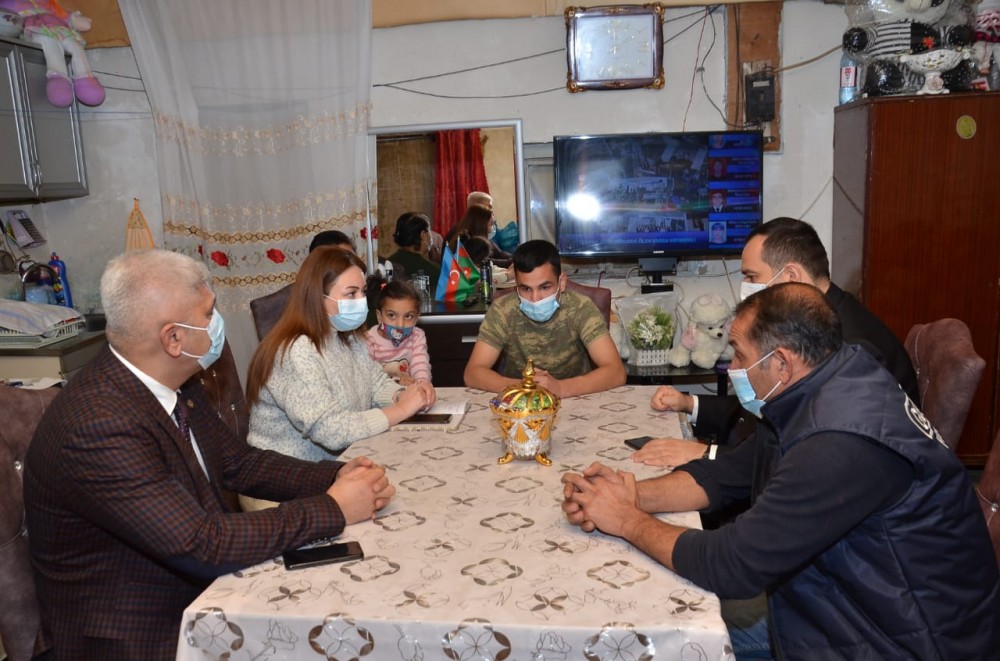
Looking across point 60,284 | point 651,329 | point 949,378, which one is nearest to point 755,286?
point 949,378

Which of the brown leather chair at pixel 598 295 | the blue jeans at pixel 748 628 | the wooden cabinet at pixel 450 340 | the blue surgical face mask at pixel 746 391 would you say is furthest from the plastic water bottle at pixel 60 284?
the blue surgical face mask at pixel 746 391

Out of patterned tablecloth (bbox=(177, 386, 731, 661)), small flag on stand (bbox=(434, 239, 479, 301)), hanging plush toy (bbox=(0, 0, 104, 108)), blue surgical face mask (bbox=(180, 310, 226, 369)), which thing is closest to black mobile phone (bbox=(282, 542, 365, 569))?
patterned tablecloth (bbox=(177, 386, 731, 661))

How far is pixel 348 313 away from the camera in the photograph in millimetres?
2490

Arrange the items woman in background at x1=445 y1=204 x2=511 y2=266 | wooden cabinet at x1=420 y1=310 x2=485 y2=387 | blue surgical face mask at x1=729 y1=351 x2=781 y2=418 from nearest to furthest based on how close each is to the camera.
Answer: blue surgical face mask at x1=729 y1=351 x2=781 y2=418 < wooden cabinet at x1=420 y1=310 x2=485 y2=387 < woman in background at x1=445 y1=204 x2=511 y2=266

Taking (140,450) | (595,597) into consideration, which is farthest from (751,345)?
(140,450)

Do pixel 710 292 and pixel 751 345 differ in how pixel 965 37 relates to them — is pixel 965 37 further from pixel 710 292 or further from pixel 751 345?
pixel 751 345

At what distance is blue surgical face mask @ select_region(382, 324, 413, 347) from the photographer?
3244mm

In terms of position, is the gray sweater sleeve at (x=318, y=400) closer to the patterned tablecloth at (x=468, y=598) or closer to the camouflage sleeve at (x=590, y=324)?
the patterned tablecloth at (x=468, y=598)

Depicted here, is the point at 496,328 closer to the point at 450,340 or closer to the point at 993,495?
the point at 450,340

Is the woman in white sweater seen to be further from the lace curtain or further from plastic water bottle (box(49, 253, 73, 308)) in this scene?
plastic water bottle (box(49, 253, 73, 308))

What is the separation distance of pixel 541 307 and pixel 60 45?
281cm

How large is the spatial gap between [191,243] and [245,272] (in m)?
0.31

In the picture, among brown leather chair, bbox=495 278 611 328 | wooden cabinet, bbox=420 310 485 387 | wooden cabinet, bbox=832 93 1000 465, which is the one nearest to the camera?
brown leather chair, bbox=495 278 611 328

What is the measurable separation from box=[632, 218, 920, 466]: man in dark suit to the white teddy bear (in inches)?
54.8
